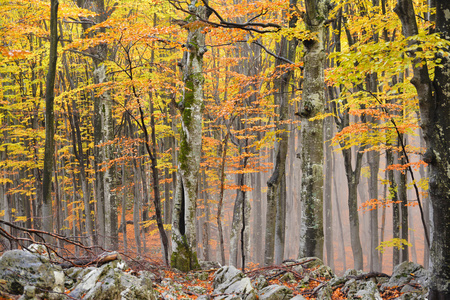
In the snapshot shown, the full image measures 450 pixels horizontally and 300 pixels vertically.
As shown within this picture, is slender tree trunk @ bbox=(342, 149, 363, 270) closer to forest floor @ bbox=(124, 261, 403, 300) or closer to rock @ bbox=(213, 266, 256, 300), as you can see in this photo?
forest floor @ bbox=(124, 261, 403, 300)

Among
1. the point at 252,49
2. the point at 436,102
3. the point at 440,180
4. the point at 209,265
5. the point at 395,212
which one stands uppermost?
the point at 252,49

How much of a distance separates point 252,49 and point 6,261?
12.6 meters

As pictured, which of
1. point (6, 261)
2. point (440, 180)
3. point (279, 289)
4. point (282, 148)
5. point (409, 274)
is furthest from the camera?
point (282, 148)

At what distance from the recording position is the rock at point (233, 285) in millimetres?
4129

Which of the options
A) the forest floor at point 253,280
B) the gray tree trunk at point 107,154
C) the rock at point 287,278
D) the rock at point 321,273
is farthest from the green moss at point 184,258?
the gray tree trunk at point 107,154

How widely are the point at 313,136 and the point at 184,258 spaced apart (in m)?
4.60

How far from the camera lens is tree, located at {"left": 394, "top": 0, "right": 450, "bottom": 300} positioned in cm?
384

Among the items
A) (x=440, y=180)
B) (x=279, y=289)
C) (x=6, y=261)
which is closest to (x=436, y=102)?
(x=440, y=180)

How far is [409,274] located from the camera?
4855mm

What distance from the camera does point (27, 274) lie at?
3020 mm

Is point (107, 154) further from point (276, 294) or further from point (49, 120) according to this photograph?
point (276, 294)

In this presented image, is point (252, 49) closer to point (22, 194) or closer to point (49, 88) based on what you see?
point (49, 88)

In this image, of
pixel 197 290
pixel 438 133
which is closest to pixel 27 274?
pixel 197 290

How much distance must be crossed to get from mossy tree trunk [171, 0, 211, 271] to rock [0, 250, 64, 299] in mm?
5206
